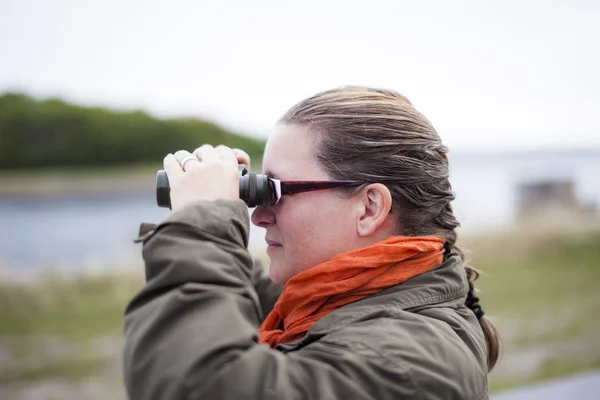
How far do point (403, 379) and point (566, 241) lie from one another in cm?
791

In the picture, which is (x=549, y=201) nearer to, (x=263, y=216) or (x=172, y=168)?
(x=263, y=216)

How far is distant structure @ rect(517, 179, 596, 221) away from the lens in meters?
9.15

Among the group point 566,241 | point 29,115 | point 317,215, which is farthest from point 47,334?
point 566,241

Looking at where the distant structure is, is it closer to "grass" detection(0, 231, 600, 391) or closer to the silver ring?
"grass" detection(0, 231, 600, 391)

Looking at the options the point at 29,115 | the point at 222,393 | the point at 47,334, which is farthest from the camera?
the point at 29,115

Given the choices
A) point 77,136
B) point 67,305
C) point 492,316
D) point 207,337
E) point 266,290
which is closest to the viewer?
point 207,337

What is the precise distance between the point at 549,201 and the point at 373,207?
941cm

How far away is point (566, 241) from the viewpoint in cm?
819

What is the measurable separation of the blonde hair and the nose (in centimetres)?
19

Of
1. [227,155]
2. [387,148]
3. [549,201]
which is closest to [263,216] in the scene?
[227,155]

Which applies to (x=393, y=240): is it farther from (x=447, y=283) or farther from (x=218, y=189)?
(x=218, y=189)

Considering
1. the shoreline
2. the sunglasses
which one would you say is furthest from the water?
the sunglasses

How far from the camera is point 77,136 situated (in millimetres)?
6367

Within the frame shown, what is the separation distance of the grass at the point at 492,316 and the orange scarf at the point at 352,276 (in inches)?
100
